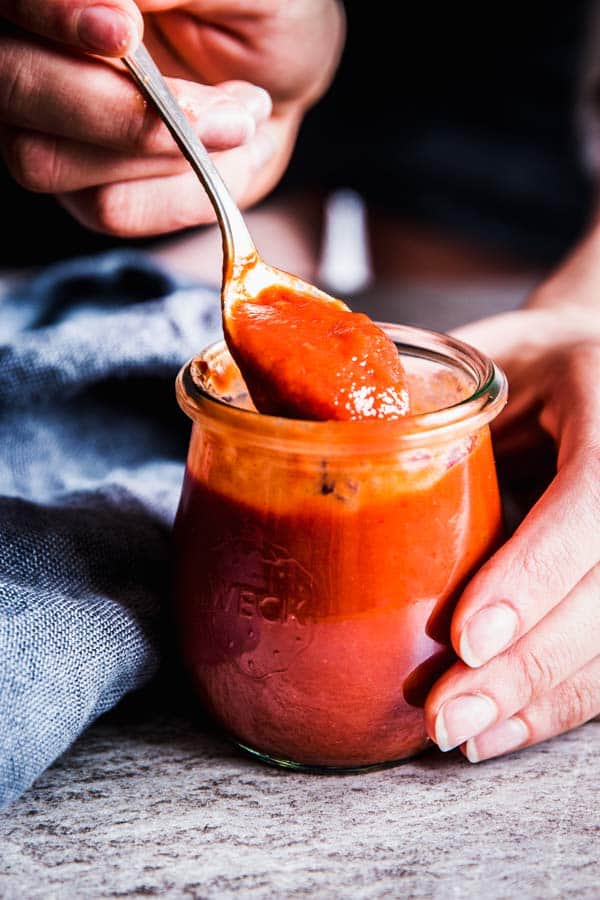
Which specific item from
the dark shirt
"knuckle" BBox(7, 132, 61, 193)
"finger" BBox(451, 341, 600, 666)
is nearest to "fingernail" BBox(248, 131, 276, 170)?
"knuckle" BBox(7, 132, 61, 193)

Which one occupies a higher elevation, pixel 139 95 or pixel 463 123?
pixel 139 95

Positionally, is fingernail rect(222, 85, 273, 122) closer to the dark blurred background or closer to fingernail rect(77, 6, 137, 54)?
fingernail rect(77, 6, 137, 54)

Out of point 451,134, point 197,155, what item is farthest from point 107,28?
point 451,134

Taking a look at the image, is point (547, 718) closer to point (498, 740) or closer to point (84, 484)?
point (498, 740)

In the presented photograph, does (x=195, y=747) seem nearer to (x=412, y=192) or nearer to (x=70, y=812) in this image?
(x=70, y=812)

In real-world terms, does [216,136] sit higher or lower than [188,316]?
higher

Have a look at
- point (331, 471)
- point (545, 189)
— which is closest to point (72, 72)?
point (331, 471)
